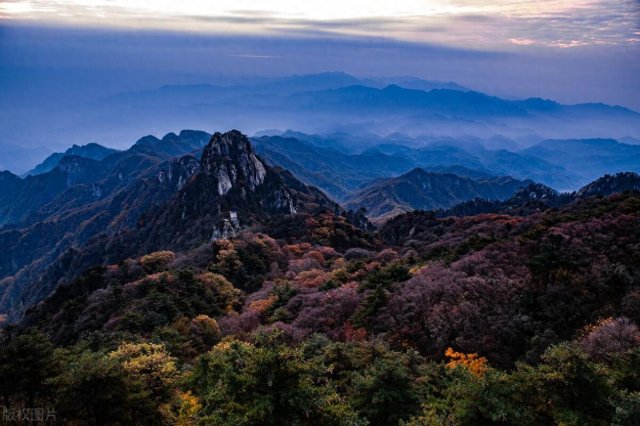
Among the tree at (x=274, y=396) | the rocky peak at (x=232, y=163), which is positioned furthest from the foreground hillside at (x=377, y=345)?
the rocky peak at (x=232, y=163)

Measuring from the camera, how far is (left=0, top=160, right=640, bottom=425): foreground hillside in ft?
61.3

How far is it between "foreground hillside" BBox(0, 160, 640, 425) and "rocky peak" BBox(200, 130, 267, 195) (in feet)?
253

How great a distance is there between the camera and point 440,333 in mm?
35281

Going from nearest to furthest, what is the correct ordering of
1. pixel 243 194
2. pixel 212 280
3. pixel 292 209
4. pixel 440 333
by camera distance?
pixel 440 333 → pixel 212 280 → pixel 243 194 → pixel 292 209

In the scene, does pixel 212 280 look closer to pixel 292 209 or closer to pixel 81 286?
pixel 81 286

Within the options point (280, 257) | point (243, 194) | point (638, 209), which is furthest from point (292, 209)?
point (638, 209)

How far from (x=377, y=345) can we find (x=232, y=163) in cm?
12562

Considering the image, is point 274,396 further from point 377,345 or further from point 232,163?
point 232,163

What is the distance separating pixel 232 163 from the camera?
484ft

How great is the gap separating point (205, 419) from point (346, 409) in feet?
19.9

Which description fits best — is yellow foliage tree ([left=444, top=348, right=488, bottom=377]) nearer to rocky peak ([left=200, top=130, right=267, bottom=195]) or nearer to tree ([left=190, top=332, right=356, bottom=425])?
tree ([left=190, top=332, right=356, bottom=425])

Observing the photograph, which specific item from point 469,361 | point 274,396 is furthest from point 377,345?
point 274,396

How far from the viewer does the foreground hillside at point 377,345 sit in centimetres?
1869

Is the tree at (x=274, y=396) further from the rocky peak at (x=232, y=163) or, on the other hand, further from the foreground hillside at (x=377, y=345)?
the rocky peak at (x=232, y=163)
